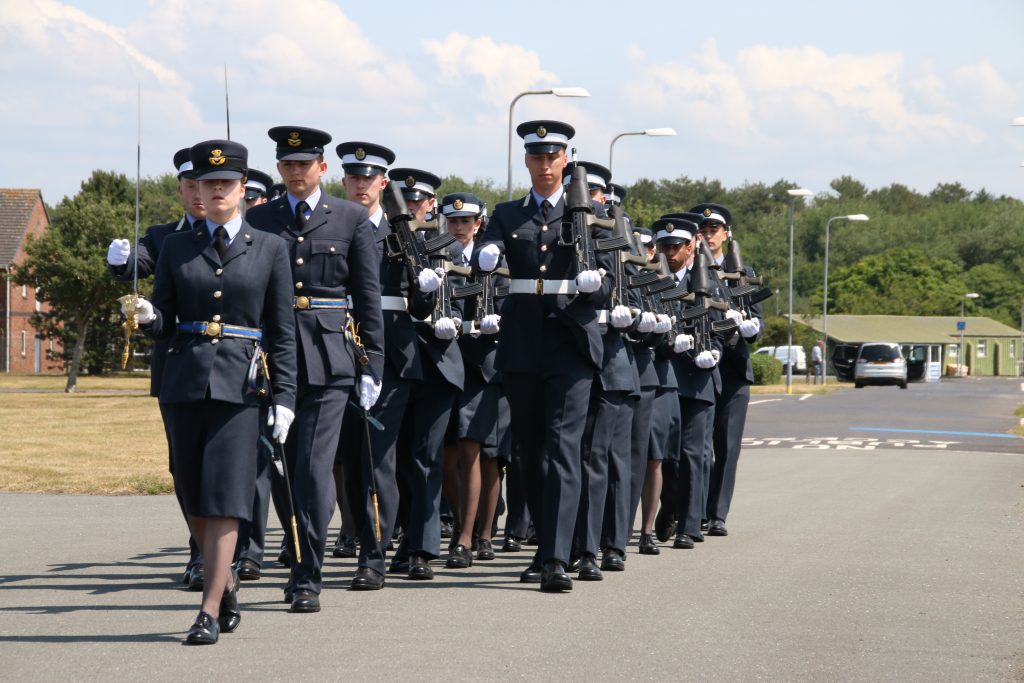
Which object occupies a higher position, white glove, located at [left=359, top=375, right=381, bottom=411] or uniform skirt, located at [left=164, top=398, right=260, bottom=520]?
white glove, located at [left=359, top=375, right=381, bottom=411]

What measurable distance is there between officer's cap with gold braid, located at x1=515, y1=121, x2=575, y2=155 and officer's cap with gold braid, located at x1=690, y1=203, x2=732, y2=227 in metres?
3.13

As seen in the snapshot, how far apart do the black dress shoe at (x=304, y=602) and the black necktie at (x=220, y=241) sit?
1.79m

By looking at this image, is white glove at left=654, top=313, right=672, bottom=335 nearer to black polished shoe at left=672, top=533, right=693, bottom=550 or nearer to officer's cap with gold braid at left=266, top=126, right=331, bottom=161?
black polished shoe at left=672, top=533, right=693, bottom=550

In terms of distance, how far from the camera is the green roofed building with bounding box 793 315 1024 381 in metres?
98.3

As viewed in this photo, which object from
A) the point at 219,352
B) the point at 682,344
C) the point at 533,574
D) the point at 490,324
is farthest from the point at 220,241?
the point at 682,344

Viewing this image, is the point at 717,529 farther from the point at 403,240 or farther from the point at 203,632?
the point at 203,632

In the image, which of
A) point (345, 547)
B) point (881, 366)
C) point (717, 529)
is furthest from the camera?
point (881, 366)

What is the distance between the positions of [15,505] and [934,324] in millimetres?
101369

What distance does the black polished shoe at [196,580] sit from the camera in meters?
8.53

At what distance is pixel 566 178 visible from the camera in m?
9.42

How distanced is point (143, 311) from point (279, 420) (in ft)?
2.68

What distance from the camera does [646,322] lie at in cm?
980

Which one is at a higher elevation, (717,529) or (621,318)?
(621,318)

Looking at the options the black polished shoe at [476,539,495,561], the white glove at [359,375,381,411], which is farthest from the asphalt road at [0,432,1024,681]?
the white glove at [359,375,381,411]
